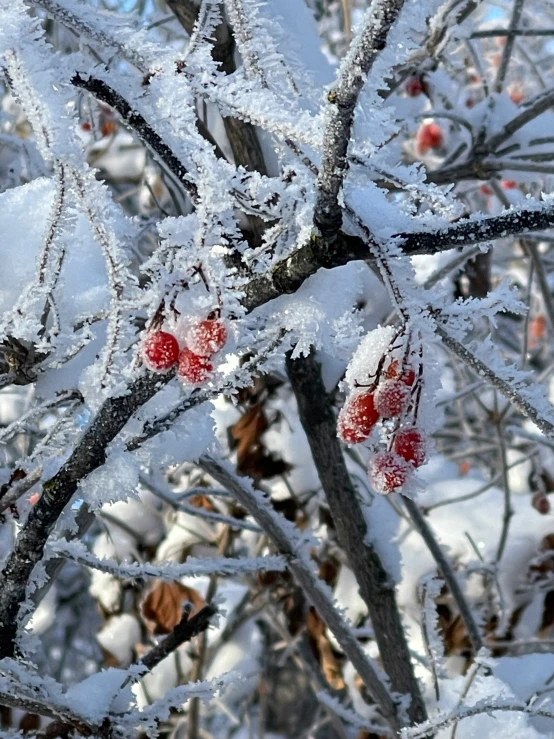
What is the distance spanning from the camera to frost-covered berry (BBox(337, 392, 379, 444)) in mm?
726

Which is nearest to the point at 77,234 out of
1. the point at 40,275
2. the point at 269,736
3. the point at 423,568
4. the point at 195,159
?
the point at 40,275

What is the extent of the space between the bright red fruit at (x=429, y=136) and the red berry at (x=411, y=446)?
6.87ft

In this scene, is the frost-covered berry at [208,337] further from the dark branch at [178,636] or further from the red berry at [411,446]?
the dark branch at [178,636]

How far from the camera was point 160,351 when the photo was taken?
594 mm

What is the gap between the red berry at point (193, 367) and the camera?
586 mm

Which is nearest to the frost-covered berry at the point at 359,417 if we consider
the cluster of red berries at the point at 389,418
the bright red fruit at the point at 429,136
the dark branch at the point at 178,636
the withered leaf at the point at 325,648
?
the cluster of red berries at the point at 389,418

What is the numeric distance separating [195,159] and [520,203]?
0.85 feet

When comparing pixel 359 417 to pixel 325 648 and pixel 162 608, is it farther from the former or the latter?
pixel 162 608

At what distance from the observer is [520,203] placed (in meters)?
0.54

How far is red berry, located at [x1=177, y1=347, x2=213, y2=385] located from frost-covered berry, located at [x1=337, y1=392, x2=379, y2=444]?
19cm

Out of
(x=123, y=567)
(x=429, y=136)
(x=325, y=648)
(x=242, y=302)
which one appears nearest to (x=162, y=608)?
(x=325, y=648)

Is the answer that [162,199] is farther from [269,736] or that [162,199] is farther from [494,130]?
[269,736]

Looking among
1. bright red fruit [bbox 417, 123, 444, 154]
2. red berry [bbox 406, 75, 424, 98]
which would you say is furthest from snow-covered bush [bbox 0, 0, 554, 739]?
bright red fruit [bbox 417, 123, 444, 154]

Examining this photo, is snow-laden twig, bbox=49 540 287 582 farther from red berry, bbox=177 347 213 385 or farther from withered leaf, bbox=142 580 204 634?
withered leaf, bbox=142 580 204 634
